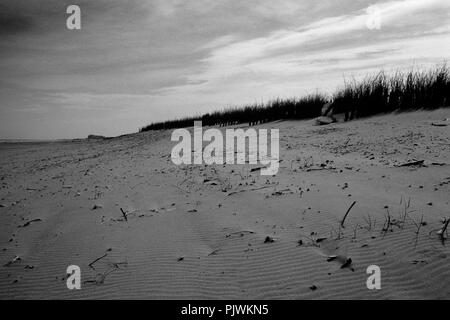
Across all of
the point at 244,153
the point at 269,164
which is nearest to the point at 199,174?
the point at 269,164

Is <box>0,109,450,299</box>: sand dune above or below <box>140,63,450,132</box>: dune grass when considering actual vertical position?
below

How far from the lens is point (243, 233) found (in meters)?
2.97

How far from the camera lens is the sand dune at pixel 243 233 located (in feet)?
7.14

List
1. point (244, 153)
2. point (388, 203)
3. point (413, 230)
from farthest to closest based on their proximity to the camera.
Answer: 1. point (244, 153)
2. point (388, 203)
3. point (413, 230)

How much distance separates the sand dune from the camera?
85.7 inches

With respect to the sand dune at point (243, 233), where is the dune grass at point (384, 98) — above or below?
above

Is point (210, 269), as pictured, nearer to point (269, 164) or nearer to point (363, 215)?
point (363, 215)

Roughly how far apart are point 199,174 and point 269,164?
1360 mm

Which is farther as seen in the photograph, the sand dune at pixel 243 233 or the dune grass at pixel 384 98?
the dune grass at pixel 384 98

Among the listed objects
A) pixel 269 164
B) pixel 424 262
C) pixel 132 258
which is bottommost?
pixel 132 258

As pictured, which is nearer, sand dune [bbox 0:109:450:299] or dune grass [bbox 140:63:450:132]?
sand dune [bbox 0:109:450:299]

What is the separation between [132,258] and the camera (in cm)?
269

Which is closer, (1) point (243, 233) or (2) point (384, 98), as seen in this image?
(1) point (243, 233)

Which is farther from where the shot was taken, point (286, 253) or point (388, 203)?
point (388, 203)
